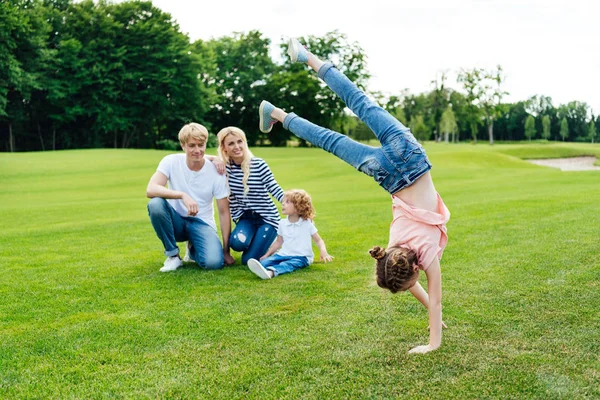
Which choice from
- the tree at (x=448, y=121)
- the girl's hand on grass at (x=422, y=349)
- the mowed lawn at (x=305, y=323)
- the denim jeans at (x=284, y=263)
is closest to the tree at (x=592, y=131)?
the tree at (x=448, y=121)

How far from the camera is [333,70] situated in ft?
15.7

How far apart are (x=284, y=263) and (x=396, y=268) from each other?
9.13 feet

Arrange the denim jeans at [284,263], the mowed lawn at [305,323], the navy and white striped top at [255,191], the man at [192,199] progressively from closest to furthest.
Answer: the mowed lawn at [305,323]
the denim jeans at [284,263]
the man at [192,199]
the navy and white striped top at [255,191]

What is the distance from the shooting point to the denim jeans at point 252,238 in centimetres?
677

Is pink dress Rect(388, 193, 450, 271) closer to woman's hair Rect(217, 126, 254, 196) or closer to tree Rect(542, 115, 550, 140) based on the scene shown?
woman's hair Rect(217, 126, 254, 196)

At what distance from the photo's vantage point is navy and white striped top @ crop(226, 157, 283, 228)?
22.0ft

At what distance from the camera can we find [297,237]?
21.7 feet

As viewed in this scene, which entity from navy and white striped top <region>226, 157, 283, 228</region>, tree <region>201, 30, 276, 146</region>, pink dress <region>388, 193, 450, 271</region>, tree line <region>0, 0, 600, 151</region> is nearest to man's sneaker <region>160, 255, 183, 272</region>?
navy and white striped top <region>226, 157, 283, 228</region>

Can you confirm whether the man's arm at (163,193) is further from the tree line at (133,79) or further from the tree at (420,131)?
the tree at (420,131)

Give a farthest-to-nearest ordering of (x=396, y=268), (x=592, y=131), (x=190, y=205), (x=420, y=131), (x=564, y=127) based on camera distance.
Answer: (x=564, y=127) → (x=420, y=131) → (x=592, y=131) → (x=190, y=205) → (x=396, y=268)

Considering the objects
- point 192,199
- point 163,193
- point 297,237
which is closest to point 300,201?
point 297,237

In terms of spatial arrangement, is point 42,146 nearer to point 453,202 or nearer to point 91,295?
point 453,202

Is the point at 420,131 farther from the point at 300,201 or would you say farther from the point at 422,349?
the point at 422,349

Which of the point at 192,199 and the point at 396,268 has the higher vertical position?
the point at 192,199
